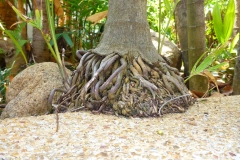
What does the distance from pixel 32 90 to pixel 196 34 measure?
1.54m

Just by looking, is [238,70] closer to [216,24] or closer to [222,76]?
[216,24]

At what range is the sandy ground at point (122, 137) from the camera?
125 centimetres

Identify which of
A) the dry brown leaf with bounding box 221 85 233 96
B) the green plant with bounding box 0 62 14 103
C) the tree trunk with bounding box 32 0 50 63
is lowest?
the dry brown leaf with bounding box 221 85 233 96

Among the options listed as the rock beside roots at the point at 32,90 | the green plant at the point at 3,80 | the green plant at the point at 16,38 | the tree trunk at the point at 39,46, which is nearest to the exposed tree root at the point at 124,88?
the rock beside roots at the point at 32,90

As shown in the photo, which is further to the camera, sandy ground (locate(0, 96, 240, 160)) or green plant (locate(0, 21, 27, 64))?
green plant (locate(0, 21, 27, 64))

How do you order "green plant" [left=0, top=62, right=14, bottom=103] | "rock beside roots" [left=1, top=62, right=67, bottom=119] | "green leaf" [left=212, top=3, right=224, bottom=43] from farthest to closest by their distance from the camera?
Result: "green plant" [left=0, top=62, right=14, bottom=103], "green leaf" [left=212, top=3, right=224, bottom=43], "rock beside roots" [left=1, top=62, right=67, bottom=119]

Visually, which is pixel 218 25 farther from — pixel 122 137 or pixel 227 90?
pixel 122 137

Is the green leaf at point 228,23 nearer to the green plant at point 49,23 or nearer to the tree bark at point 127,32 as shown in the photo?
the tree bark at point 127,32

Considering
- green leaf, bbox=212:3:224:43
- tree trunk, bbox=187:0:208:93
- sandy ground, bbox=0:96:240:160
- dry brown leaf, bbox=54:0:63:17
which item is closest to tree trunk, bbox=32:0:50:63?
dry brown leaf, bbox=54:0:63:17

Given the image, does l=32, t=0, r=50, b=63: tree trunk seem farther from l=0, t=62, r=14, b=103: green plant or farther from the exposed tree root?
the exposed tree root

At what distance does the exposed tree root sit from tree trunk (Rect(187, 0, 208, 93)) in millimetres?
693

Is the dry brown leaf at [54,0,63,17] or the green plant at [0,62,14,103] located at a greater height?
the dry brown leaf at [54,0,63,17]

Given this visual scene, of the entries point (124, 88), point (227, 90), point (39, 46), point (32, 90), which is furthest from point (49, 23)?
point (227, 90)

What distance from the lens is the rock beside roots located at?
7.51ft
